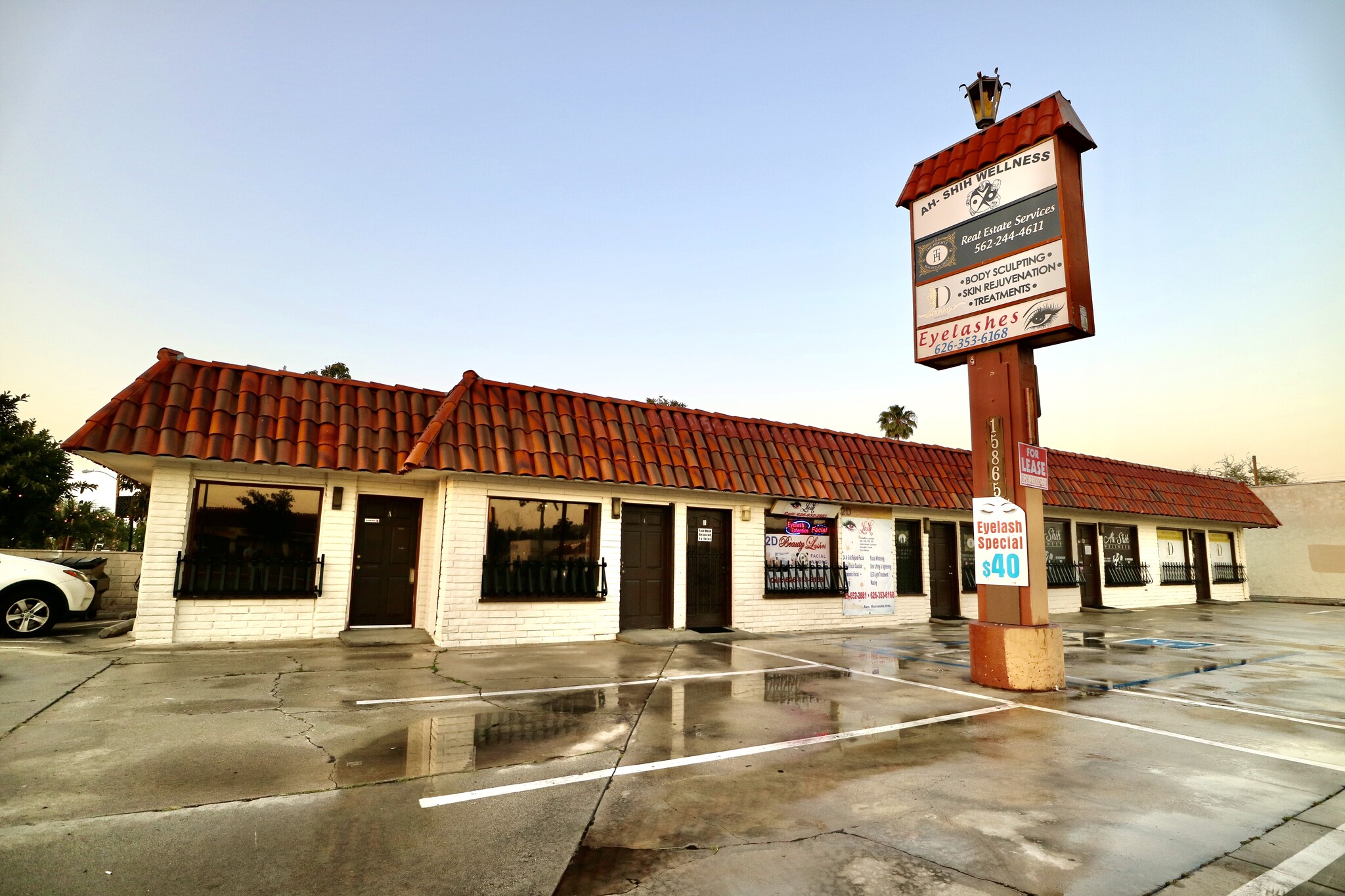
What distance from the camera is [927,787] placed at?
4.63 meters

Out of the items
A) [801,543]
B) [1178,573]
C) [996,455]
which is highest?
[996,455]

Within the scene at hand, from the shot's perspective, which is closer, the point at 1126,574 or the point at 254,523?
the point at 254,523

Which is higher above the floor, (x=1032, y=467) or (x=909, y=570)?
(x=1032, y=467)

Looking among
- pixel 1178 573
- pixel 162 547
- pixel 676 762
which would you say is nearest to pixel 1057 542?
pixel 1178 573

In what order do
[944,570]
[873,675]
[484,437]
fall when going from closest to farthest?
[873,675], [484,437], [944,570]

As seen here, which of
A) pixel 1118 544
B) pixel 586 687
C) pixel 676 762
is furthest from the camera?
pixel 1118 544

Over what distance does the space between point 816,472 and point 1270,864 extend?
1161 cm

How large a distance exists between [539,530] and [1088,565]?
1832 cm

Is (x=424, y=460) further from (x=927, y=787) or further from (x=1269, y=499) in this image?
(x=1269, y=499)

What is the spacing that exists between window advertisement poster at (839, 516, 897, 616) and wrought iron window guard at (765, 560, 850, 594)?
31 centimetres

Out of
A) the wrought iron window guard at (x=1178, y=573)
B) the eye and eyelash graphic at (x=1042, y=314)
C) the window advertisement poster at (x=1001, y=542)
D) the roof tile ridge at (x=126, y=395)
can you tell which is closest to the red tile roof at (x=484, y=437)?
the roof tile ridge at (x=126, y=395)

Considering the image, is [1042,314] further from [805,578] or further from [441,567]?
[441,567]

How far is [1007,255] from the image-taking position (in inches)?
358

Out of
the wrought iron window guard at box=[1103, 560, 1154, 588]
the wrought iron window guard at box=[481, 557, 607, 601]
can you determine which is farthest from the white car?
the wrought iron window guard at box=[1103, 560, 1154, 588]
